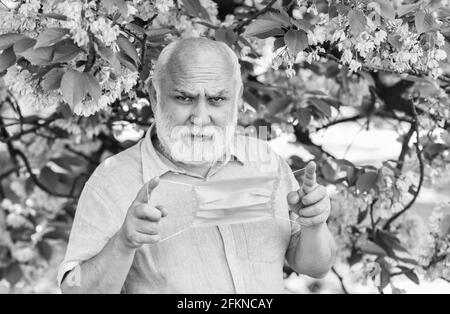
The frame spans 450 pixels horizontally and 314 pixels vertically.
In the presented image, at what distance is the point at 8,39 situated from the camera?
2512 millimetres

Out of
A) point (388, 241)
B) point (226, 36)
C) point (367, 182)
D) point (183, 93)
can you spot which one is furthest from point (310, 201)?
point (388, 241)

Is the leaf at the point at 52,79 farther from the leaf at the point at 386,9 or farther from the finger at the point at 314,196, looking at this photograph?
the leaf at the point at 386,9

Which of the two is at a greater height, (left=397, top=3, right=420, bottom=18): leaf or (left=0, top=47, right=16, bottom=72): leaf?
(left=397, top=3, right=420, bottom=18): leaf

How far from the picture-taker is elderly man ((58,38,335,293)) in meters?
2.30

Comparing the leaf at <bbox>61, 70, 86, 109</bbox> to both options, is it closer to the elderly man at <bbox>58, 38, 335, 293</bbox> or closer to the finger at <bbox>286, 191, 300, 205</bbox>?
the elderly man at <bbox>58, 38, 335, 293</bbox>

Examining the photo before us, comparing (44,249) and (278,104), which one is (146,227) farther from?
(44,249)

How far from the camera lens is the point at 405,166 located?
407 centimetres

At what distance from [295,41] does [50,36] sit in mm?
800

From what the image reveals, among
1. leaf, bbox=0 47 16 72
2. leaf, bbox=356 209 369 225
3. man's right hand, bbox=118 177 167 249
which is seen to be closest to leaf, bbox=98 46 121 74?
leaf, bbox=0 47 16 72

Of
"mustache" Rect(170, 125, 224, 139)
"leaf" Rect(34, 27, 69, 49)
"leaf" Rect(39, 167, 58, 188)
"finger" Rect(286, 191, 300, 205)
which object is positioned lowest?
"leaf" Rect(39, 167, 58, 188)

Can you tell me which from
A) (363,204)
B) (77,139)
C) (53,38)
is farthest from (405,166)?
(53,38)

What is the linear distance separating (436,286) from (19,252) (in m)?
2.50

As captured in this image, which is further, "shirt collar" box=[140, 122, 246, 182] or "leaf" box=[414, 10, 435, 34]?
"leaf" box=[414, 10, 435, 34]

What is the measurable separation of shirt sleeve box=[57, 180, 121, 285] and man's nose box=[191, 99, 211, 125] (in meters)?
0.33
